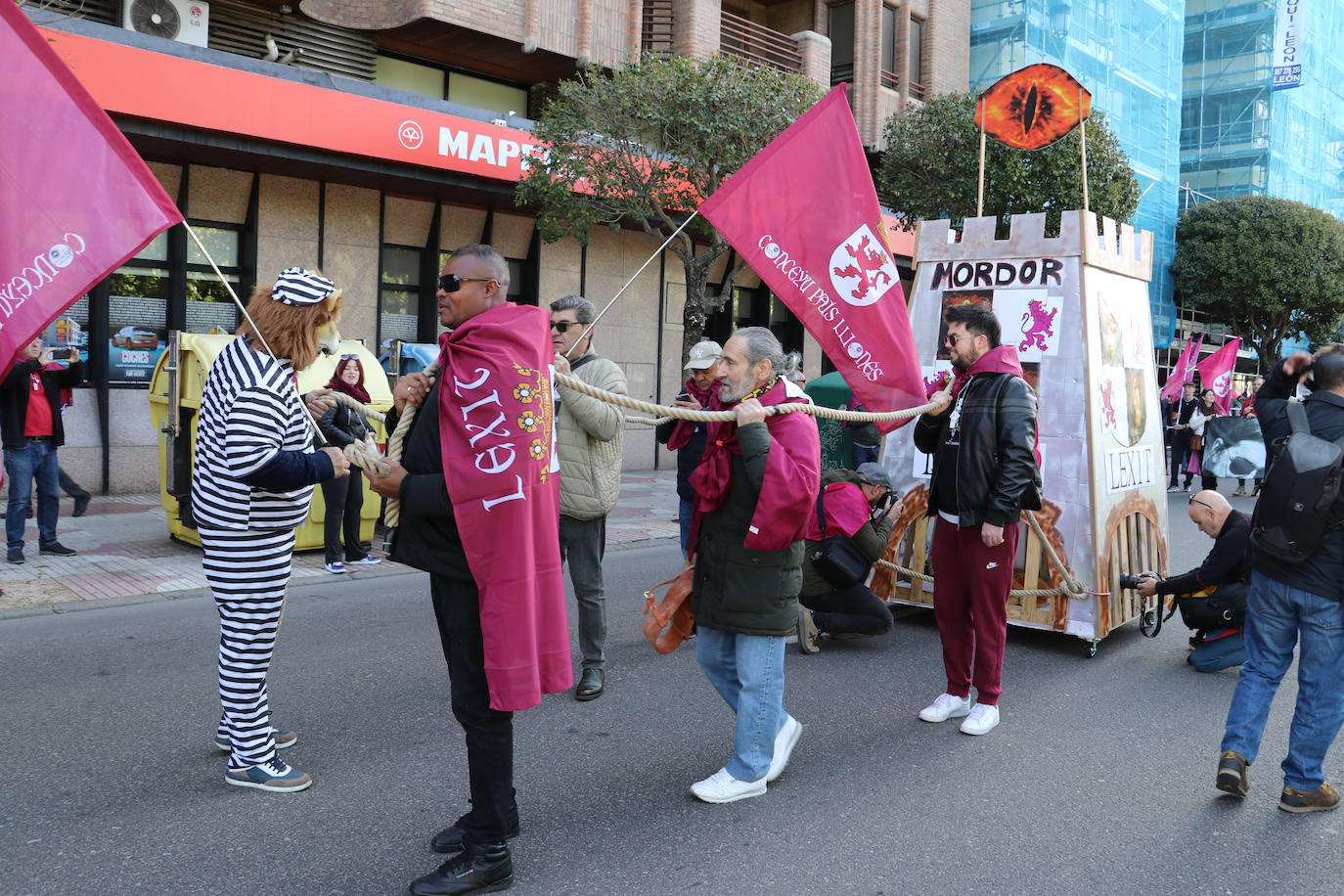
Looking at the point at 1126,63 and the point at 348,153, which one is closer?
the point at 348,153

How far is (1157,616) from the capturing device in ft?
21.2

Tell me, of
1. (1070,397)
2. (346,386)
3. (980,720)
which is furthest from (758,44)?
(980,720)

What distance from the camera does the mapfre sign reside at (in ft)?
36.0

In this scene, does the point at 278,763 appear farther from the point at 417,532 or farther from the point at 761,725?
the point at 761,725

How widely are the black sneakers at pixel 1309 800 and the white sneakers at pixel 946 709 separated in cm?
135

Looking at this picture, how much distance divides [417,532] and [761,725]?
152 centimetres

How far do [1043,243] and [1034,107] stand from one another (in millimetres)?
1280

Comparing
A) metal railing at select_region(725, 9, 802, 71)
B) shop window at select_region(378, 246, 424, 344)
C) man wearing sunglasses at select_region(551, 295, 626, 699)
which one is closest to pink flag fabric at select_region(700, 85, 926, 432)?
man wearing sunglasses at select_region(551, 295, 626, 699)

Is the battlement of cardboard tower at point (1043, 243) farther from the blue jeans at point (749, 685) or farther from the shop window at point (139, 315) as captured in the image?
the shop window at point (139, 315)

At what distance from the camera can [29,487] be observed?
343 inches

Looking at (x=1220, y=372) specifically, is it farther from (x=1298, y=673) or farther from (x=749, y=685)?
(x=749, y=685)

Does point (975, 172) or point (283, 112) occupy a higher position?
point (975, 172)

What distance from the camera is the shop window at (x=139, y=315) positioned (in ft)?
40.5

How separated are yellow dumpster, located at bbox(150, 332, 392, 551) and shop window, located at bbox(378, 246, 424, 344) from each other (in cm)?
547
